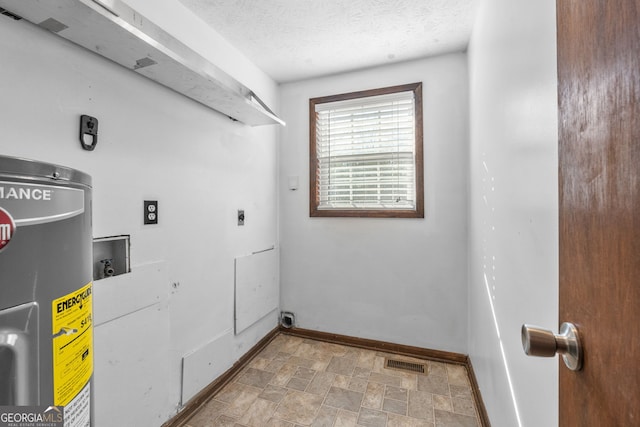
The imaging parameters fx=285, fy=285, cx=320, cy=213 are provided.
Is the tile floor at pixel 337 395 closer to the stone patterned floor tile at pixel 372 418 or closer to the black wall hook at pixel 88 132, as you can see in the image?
the stone patterned floor tile at pixel 372 418

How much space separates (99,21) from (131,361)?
1493 millimetres

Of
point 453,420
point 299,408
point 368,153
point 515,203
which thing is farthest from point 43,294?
point 368,153

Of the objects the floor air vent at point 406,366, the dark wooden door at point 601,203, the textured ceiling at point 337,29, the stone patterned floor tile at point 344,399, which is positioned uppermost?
the textured ceiling at point 337,29

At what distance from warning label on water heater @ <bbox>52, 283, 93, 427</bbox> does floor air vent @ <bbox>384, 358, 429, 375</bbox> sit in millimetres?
2150

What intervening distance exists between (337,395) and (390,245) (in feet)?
4.08

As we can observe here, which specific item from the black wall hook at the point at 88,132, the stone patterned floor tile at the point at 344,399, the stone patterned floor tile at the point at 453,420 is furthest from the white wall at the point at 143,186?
the stone patterned floor tile at the point at 453,420

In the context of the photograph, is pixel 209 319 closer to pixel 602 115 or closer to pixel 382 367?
pixel 382 367

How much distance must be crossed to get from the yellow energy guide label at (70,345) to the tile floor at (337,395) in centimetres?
141

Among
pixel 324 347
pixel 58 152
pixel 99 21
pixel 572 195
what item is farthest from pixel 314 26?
pixel 324 347

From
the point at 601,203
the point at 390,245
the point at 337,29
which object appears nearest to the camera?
the point at 601,203

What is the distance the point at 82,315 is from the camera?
633 millimetres

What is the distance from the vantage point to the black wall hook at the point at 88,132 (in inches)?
48.4

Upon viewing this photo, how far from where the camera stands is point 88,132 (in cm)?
125

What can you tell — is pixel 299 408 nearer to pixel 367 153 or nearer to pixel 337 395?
pixel 337 395
